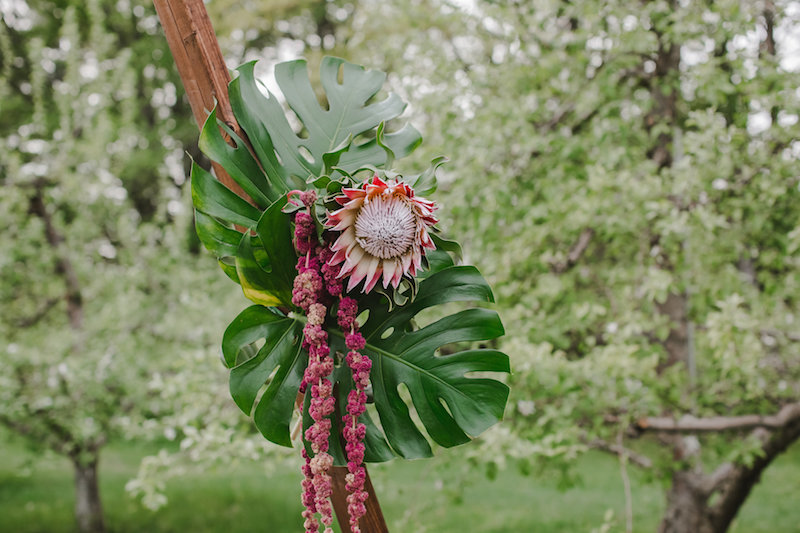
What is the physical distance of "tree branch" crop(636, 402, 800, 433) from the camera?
6.60 ft

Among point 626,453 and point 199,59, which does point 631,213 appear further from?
point 199,59

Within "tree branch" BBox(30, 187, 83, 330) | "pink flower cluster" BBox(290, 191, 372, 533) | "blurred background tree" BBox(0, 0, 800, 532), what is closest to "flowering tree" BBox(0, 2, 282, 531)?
→ "tree branch" BBox(30, 187, 83, 330)

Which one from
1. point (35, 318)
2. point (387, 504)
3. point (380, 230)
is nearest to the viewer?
point (380, 230)

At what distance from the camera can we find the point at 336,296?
0.87m

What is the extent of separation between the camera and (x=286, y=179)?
3.06ft

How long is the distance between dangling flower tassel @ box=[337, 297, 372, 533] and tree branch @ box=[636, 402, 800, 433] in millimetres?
1446

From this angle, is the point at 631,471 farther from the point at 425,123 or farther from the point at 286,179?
the point at 286,179

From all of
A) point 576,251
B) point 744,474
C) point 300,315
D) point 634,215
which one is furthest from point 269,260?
point 744,474

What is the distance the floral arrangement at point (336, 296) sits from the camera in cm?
79

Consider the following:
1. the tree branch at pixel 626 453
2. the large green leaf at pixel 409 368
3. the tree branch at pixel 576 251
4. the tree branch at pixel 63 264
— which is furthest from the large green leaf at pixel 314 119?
the tree branch at pixel 63 264

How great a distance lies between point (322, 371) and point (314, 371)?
1 centimetres

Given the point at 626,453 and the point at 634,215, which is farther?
the point at 626,453

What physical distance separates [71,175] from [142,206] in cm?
505

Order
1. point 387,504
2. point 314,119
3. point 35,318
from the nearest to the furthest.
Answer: point 314,119, point 35,318, point 387,504
